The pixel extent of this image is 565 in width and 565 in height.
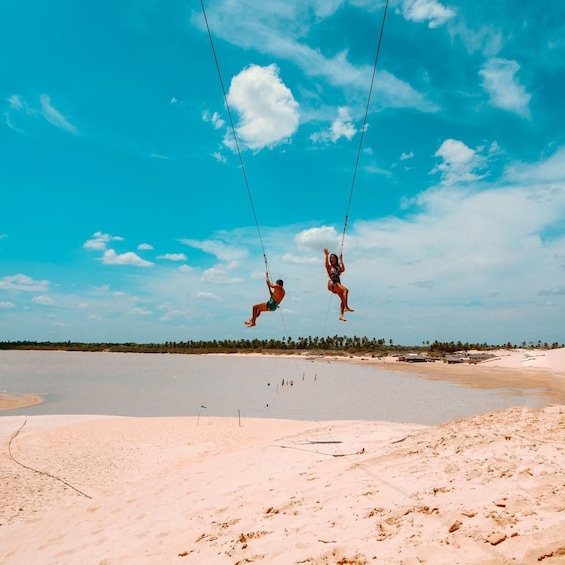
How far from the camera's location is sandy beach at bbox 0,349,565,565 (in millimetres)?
4812

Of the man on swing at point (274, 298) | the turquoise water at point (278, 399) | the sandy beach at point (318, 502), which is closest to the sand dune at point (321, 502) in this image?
the sandy beach at point (318, 502)

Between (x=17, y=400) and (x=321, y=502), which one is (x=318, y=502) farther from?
(x=17, y=400)

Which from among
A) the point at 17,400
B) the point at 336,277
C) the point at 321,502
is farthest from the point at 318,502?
the point at 17,400

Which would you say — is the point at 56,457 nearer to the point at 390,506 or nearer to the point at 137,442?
the point at 137,442

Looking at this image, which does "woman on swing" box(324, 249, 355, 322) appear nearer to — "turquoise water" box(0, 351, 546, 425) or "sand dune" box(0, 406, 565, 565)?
"sand dune" box(0, 406, 565, 565)

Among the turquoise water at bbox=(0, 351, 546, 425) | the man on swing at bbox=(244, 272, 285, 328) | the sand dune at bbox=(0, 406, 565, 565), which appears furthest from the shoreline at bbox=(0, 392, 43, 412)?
the man on swing at bbox=(244, 272, 285, 328)

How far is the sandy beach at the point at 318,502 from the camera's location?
481 cm

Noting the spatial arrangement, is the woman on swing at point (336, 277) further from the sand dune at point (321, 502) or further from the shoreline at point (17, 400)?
the shoreline at point (17, 400)

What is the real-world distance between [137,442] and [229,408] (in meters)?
11.6

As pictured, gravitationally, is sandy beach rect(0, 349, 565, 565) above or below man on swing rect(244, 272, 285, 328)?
below

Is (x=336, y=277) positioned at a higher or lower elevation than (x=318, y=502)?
higher

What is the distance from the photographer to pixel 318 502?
7.08 m

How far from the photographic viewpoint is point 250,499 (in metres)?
8.30

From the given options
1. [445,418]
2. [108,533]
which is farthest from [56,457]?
[445,418]
